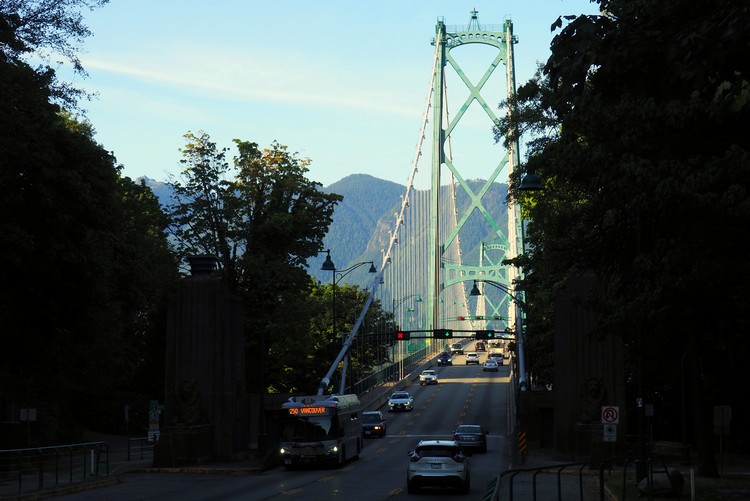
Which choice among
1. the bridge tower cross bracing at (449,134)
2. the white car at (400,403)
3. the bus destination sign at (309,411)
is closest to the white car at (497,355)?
the bridge tower cross bracing at (449,134)

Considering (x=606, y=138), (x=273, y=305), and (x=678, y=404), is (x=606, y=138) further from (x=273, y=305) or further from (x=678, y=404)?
(x=273, y=305)

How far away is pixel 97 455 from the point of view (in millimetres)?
35781

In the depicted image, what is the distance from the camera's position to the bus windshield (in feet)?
135

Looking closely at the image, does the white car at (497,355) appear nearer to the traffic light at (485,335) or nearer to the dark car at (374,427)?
the traffic light at (485,335)

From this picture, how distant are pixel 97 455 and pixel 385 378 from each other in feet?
258

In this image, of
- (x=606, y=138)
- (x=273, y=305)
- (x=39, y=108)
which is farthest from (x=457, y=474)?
(x=273, y=305)

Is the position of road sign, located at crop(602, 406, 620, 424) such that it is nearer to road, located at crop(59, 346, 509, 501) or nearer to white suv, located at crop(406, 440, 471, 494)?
road, located at crop(59, 346, 509, 501)

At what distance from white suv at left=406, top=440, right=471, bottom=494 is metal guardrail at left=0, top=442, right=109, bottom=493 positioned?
10.1 m

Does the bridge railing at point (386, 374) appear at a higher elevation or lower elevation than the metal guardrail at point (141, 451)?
higher

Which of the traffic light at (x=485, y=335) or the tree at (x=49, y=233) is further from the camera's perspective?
the traffic light at (x=485, y=335)

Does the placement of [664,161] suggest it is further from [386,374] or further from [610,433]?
[386,374]

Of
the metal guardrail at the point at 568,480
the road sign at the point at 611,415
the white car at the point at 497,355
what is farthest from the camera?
the white car at the point at 497,355

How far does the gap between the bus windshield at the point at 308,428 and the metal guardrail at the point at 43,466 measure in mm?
8965

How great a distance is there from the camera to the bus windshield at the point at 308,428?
41281 millimetres
